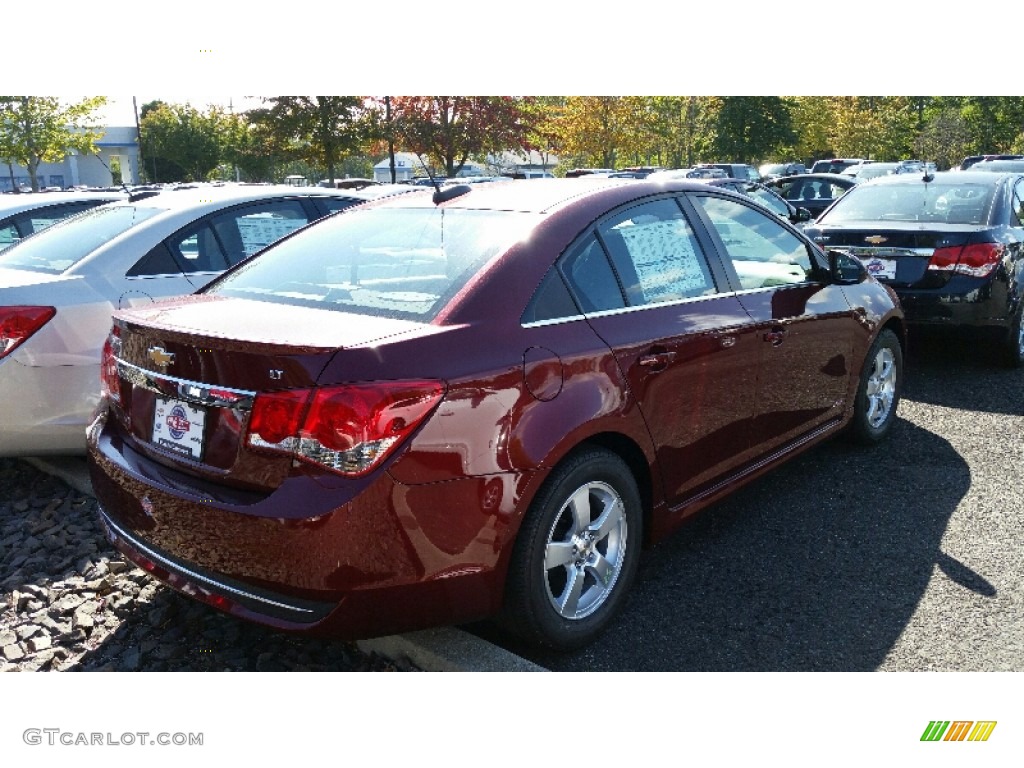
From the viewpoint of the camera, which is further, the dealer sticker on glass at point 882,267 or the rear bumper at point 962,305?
the dealer sticker on glass at point 882,267

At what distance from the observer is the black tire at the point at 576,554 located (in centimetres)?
285

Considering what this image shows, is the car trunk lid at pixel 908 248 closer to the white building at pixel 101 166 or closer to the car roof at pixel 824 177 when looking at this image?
the car roof at pixel 824 177

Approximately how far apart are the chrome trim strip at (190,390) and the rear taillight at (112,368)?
9cm

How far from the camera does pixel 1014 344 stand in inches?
275

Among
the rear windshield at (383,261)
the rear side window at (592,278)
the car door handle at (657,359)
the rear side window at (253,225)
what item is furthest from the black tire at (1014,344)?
the rear side window at (253,225)

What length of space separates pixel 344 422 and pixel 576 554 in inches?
41.8

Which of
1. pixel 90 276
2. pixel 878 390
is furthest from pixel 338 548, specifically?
pixel 878 390

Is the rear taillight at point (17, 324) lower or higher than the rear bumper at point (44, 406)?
higher

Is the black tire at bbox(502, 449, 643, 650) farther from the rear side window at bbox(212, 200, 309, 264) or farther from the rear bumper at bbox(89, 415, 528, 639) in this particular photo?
the rear side window at bbox(212, 200, 309, 264)

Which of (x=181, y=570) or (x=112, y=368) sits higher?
(x=112, y=368)

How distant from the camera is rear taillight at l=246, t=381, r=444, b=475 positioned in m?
2.43

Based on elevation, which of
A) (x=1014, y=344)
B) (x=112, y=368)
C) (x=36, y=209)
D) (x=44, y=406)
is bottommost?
(x=1014, y=344)

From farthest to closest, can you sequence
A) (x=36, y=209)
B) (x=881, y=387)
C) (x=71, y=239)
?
1. (x=36, y=209)
2. (x=881, y=387)
3. (x=71, y=239)

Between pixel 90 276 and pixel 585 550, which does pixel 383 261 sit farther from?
pixel 90 276
